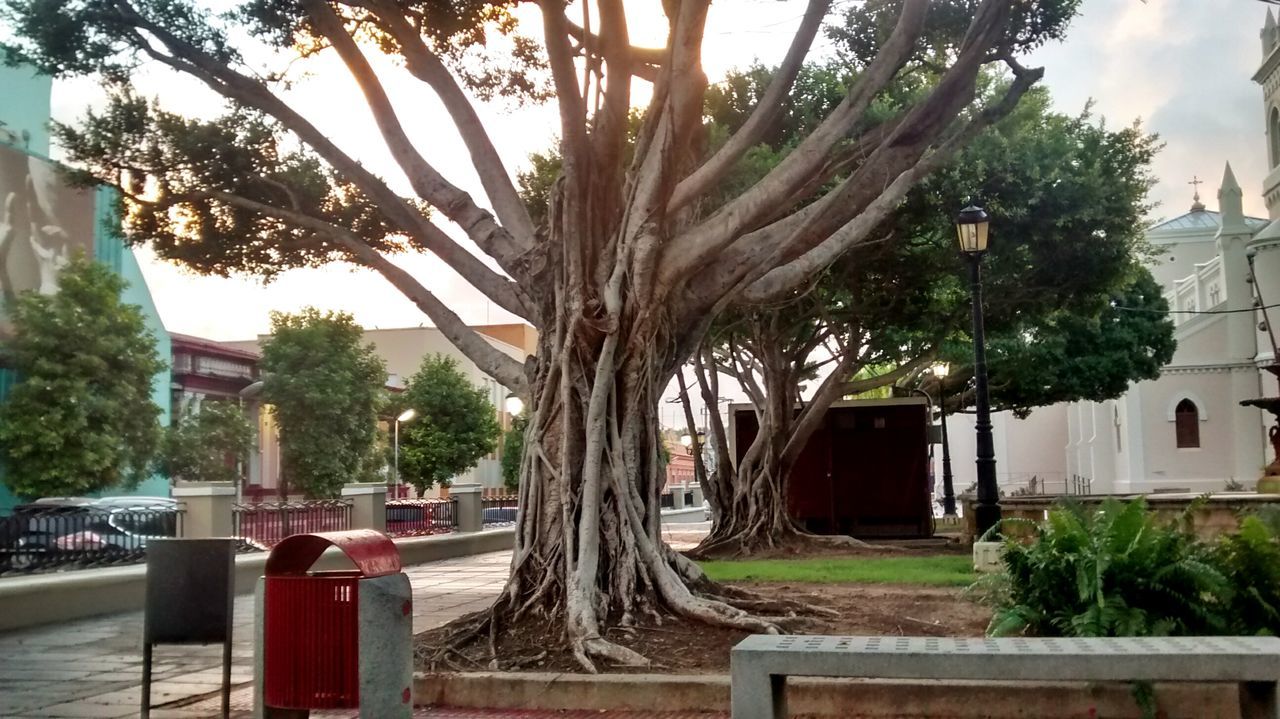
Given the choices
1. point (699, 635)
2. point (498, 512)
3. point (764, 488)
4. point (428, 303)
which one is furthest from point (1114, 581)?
point (498, 512)

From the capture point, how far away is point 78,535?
53.7 ft

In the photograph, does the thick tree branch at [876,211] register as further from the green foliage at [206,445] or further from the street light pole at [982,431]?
the green foliage at [206,445]

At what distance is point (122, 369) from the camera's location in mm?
30531

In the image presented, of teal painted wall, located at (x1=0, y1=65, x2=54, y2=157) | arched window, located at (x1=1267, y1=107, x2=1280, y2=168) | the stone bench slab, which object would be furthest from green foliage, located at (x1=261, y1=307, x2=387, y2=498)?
arched window, located at (x1=1267, y1=107, x2=1280, y2=168)

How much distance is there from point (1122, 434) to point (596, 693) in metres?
48.6

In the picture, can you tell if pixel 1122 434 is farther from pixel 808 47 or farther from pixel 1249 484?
pixel 808 47

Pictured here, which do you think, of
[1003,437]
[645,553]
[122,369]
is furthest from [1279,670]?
[1003,437]

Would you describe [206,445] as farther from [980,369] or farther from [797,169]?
[797,169]

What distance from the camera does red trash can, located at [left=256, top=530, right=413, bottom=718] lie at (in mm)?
5184

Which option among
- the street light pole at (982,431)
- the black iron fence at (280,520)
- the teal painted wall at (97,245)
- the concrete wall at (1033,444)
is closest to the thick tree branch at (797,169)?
the street light pole at (982,431)

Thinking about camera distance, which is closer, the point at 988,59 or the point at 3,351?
the point at 988,59

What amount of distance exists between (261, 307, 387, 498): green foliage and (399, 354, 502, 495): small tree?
9.95 meters

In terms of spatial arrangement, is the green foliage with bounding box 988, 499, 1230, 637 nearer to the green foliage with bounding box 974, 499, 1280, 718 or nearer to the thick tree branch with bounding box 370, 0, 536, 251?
the green foliage with bounding box 974, 499, 1280, 718

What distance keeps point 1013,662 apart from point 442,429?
4628 cm
